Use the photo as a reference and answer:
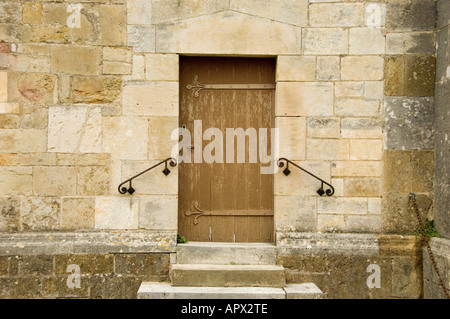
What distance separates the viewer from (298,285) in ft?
13.5

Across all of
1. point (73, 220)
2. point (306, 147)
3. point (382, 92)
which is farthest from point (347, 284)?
point (73, 220)

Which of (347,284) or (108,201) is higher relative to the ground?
(108,201)

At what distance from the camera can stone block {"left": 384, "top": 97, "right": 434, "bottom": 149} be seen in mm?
4262

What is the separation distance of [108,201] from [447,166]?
3.15 metres

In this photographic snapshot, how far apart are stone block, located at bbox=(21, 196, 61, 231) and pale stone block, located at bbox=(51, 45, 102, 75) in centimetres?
123

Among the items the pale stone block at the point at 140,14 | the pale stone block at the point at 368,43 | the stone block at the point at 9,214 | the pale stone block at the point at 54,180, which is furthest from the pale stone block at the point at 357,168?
the stone block at the point at 9,214

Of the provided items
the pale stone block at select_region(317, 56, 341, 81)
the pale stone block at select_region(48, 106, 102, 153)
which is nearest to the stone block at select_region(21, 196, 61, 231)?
the pale stone block at select_region(48, 106, 102, 153)

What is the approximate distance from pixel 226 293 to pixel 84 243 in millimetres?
1407

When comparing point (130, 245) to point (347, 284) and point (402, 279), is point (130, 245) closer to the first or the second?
point (347, 284)

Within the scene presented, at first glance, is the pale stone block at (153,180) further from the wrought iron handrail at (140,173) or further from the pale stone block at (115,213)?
the pale stone block at (115,213)

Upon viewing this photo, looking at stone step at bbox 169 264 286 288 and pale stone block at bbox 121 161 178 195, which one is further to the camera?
pale stone block at bbox 121 161 178 195

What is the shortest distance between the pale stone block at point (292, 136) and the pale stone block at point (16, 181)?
7.90ft

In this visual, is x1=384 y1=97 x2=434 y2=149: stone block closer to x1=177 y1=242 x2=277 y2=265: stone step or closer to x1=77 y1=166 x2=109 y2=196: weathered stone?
x1=177 y1=242 x2=277 y2=265: stone step

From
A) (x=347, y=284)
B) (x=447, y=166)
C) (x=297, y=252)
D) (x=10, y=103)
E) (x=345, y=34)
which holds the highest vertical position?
(x=345, y=34)
